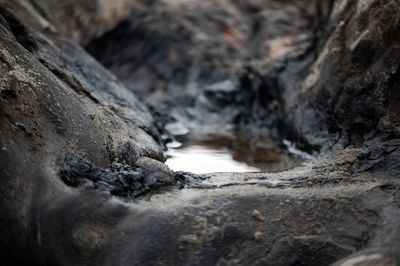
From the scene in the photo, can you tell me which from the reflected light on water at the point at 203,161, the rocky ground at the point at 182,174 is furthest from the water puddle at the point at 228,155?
the rocky ground at the point at 182,174

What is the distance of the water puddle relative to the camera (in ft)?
10.6

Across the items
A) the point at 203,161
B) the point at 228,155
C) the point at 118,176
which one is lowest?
the point at 118,176

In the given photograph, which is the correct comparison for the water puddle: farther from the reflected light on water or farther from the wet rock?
the wet rock

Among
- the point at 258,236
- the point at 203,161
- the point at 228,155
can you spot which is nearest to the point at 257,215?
the point at 258,236

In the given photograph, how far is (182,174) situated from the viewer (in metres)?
2.31

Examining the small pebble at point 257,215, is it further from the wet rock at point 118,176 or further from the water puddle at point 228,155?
the water puddle at point 228,155

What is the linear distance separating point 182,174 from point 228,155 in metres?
1.43

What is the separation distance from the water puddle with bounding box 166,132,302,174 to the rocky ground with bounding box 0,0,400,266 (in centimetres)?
14

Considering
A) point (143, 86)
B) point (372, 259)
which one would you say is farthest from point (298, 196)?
point (143, 86)

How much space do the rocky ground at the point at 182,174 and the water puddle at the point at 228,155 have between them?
0.14 m

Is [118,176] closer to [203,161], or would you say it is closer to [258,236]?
[258,236]

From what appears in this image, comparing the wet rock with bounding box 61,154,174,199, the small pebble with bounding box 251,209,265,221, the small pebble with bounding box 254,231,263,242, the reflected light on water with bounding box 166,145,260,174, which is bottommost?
the small pebble with bounding box 254,231,263,242

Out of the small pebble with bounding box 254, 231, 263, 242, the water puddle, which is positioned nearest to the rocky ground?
the small pebble with bounding box 254, 231, 263, 242

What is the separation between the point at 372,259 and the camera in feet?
5.68
